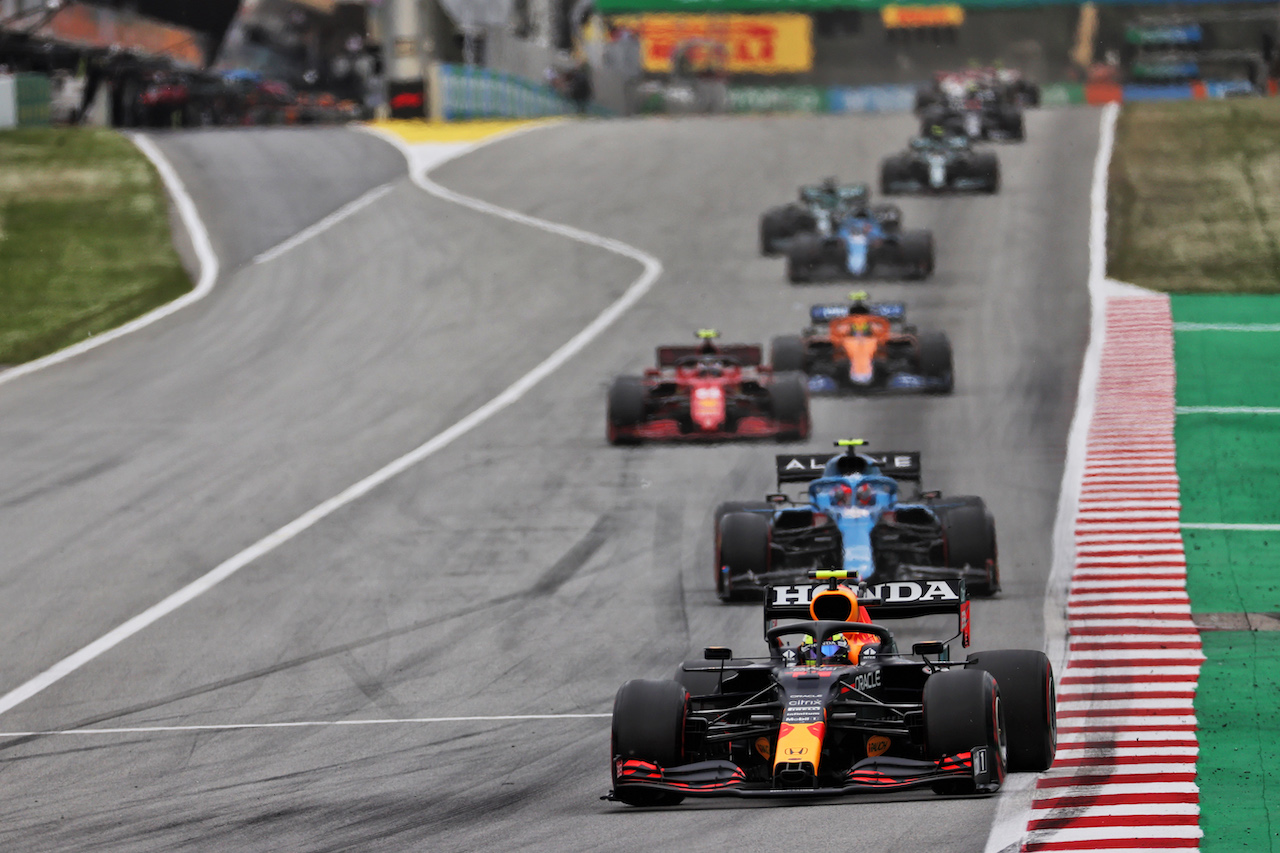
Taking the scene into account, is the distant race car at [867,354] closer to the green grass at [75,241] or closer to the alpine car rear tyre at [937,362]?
the alpine car rear tyre at [937,362]

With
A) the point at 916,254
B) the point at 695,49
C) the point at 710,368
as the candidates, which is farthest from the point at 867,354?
the point at 695,49

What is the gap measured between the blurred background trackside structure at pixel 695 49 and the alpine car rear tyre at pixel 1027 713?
50497 mm

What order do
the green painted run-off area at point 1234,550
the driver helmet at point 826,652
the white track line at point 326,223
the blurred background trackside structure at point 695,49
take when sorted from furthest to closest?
the blurred background trackside structure at point 695,49
the white track line at point 326,223
the driver helmet at point 826,652
the green painted run-off area at point 1234,550

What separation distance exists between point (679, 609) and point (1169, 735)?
559 cm

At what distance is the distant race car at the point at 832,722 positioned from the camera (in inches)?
460

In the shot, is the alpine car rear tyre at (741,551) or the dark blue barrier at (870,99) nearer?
the alpine car rear tyre at (741,551)

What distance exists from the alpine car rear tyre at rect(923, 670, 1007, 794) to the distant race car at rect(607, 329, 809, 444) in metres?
13.1

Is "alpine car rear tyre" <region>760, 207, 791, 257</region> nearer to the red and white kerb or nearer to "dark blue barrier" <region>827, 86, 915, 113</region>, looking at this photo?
the red and white kerb

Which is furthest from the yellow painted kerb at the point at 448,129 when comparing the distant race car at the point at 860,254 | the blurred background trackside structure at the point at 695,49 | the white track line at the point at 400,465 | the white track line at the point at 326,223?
the distant race car at the point at 860,254

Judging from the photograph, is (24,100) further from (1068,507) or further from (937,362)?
(1068,507)

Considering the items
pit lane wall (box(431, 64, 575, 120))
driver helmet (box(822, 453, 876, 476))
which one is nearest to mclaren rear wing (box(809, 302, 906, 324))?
driver helmet (box(822, 453, 876, 476))

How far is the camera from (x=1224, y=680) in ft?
49.9

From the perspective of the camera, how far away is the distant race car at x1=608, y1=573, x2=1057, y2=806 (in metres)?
11.7

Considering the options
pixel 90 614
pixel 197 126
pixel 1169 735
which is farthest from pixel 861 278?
pixel 197 126
